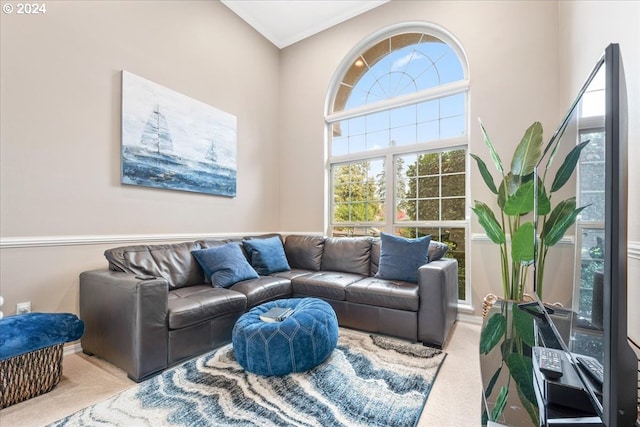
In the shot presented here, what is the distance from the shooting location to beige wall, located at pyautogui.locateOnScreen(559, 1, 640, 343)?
1.37 metres

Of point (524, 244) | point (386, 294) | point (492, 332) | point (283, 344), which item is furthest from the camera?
point (386, 294)

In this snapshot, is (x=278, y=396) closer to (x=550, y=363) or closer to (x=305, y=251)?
(x=550, y=363)

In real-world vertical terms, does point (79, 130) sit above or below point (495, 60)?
below

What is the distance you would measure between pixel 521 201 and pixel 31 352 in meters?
3.41

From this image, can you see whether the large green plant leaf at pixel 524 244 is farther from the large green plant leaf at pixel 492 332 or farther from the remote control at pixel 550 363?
the remote control at pixel 550 363

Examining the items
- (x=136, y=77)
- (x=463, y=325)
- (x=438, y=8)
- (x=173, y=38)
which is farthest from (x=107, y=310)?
(x=438, y=8)

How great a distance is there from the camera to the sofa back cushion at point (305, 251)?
348cm

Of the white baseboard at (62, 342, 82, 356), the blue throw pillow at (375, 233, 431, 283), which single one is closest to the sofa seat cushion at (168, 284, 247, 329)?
the white baseboard at (62, 342, 82, 356)

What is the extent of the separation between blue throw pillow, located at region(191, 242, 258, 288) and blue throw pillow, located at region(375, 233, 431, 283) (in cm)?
132

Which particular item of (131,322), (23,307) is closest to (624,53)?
(131,322)

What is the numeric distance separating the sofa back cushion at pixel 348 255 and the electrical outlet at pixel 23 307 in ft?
8.38

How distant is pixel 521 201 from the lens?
2.22 metres

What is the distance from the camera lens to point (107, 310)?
1.96 meters

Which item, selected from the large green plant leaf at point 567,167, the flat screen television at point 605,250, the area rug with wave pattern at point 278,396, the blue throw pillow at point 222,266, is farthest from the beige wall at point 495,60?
the blue throw pillow at point 222,266
